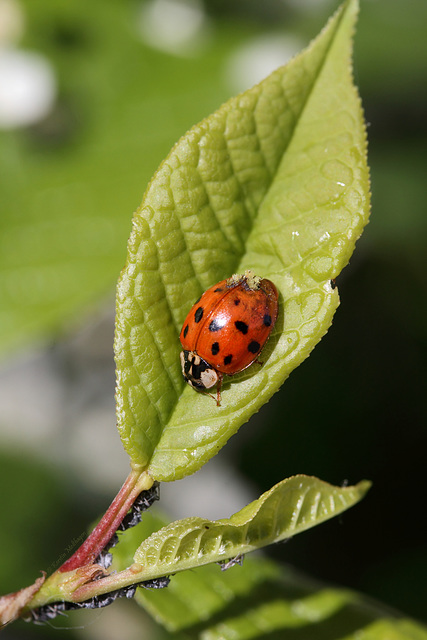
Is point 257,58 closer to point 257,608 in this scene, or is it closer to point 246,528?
point 257,608

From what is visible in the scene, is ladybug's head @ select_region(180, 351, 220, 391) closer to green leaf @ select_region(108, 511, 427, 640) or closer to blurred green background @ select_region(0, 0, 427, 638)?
green leaf @ select_region(108, 511, 427, 640)

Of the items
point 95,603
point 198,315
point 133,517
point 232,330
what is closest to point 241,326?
point 232,330

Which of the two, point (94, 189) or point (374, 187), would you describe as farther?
point (374, 187)

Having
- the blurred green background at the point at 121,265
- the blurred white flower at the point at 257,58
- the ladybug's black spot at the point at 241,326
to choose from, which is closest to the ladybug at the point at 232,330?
the ladybug's black spot at the point at 241,326

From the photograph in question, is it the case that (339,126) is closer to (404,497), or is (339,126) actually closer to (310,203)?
(310,203)

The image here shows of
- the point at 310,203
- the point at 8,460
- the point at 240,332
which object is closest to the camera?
the point at 310,203

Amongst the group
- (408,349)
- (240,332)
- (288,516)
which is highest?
(240,332)

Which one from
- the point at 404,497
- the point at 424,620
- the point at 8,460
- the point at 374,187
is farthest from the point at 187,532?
the point at 374,187
